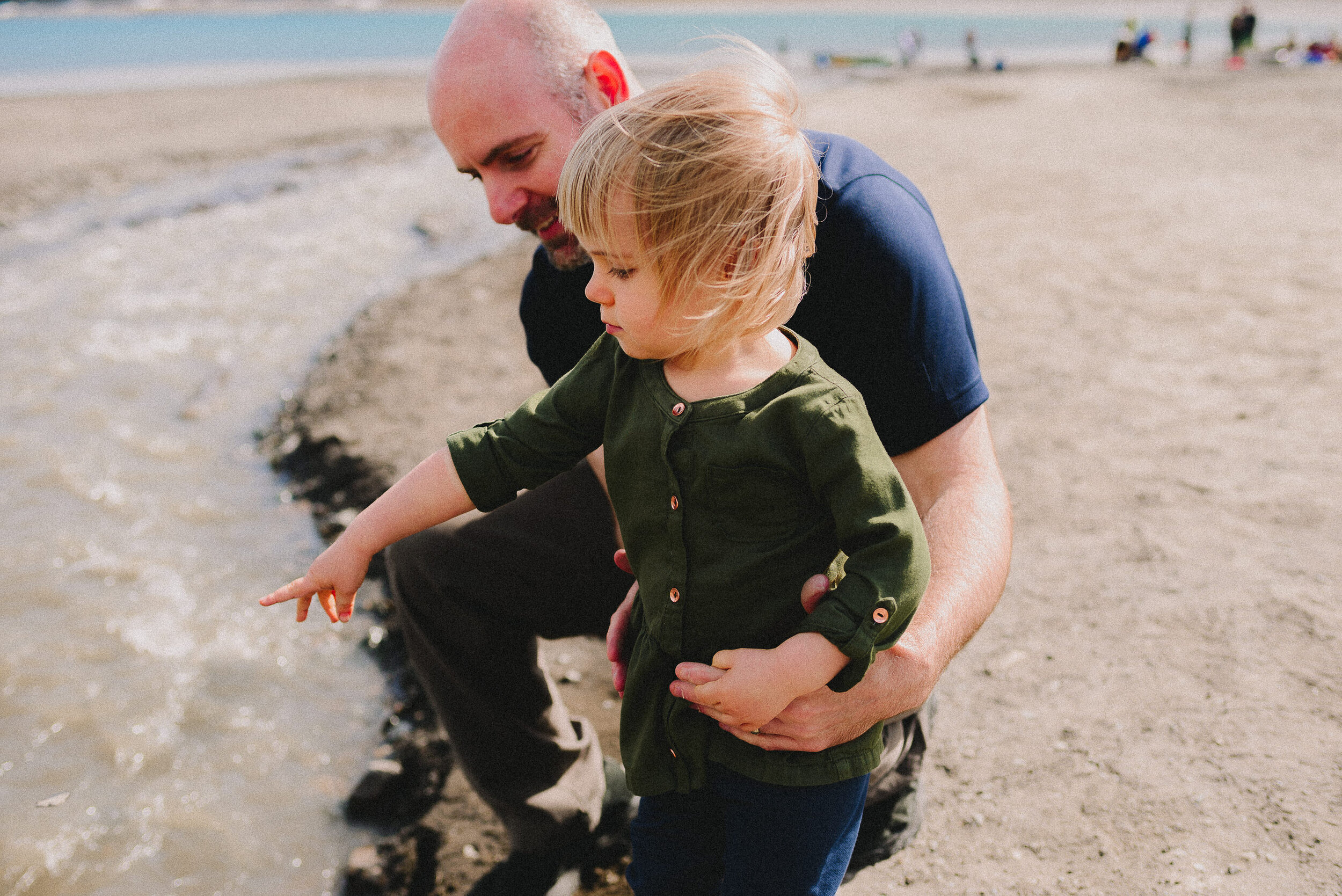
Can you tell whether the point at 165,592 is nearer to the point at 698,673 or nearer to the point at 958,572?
the point at 698,673

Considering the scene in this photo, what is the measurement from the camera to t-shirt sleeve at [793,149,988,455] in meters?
1.82

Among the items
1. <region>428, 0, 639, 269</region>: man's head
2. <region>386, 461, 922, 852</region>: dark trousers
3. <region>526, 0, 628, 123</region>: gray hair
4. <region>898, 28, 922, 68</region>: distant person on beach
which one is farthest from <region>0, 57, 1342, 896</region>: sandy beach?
<region>898, 28, 922, 68</region>: distant person on beach

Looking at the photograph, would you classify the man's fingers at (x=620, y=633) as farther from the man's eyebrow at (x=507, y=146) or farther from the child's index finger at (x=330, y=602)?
the man's eyebrow at (x=507, y=146)

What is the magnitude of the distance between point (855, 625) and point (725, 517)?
0.93 feet

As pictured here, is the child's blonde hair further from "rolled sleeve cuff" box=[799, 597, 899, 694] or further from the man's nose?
the man's nose

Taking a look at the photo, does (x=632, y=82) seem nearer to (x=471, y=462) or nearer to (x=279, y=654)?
(x=471, y=462)

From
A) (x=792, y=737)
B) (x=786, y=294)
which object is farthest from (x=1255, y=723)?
(x=786, y=294)

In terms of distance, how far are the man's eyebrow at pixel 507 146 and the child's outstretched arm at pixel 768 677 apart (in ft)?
5.31

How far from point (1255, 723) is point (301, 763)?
286 centimetres

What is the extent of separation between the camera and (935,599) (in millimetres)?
1688

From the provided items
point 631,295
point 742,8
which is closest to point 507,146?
point 631,295

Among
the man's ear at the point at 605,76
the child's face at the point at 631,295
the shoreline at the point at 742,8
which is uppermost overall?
the man's ear at the point at 605,76

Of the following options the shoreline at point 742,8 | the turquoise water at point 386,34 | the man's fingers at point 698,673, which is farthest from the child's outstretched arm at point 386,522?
the shoreline at point 742,8

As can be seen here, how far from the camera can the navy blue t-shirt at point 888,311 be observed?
1816 millimetres
